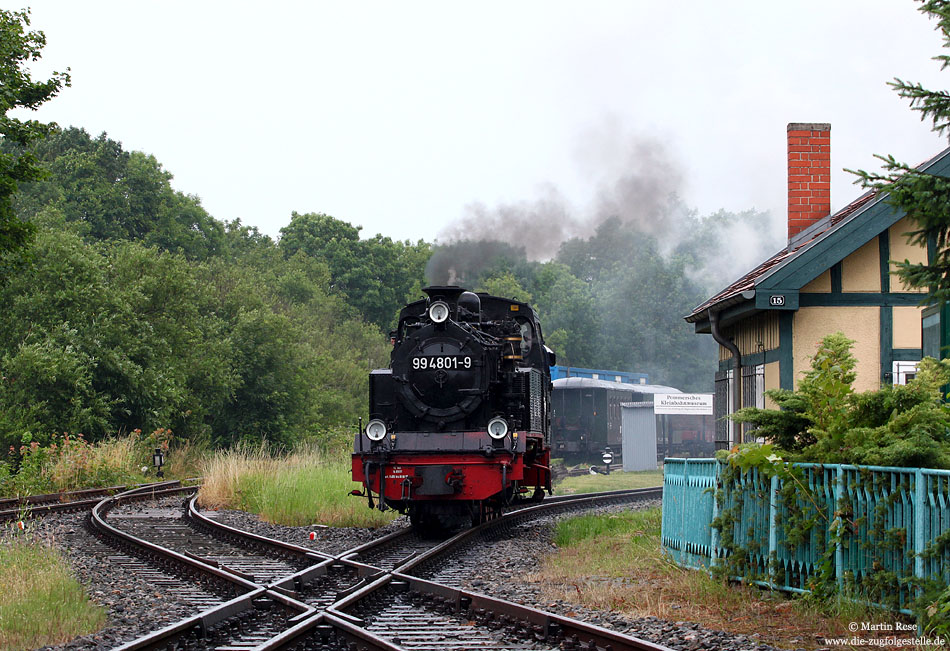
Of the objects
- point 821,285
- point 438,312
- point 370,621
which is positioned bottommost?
point 370,621

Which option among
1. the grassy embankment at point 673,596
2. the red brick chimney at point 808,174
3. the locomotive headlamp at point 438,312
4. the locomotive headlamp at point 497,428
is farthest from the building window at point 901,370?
the locomotive headlamp at point 438,312

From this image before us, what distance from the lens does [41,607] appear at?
695cm

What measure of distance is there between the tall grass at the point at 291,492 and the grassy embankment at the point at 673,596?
13.6ft

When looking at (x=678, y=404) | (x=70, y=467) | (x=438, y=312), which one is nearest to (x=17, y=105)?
(x=70, y=467)

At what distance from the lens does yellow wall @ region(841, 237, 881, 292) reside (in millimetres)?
12258

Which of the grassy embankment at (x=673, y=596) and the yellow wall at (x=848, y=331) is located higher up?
the yellow wall at (x=848, y=331)

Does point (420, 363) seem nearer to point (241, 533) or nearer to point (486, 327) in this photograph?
point (486, 327)

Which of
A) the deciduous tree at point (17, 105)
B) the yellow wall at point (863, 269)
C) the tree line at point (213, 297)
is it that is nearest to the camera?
the yellow wall at point (863, 269)

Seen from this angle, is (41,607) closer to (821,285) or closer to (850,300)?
(821,285)

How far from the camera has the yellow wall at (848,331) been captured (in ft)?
39.9

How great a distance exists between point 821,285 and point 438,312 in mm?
4837

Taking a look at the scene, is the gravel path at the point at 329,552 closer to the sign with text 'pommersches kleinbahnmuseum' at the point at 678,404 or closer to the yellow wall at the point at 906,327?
the yellow wall at the point at 906,327

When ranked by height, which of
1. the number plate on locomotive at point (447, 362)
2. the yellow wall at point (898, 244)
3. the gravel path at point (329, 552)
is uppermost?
the yellow wall at point (898, 244)

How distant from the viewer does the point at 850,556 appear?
22.8 ft
